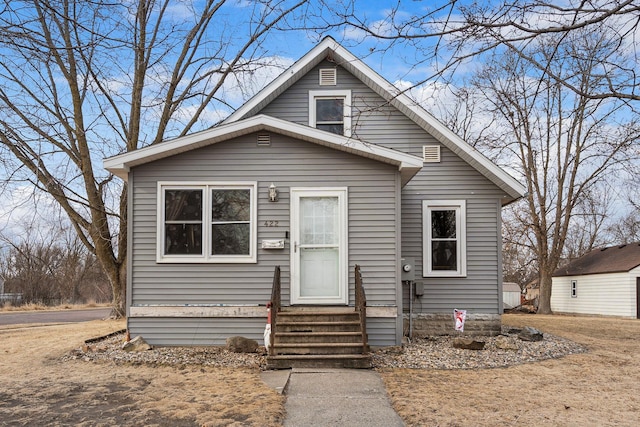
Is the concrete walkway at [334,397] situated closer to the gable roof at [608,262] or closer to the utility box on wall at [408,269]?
the utility box on wall at [408,269]

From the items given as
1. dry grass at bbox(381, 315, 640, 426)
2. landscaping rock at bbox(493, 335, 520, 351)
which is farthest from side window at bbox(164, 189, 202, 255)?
landscaping rock at bbox(493, 335, 520, 351)

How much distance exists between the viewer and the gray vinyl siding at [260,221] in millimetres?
9578

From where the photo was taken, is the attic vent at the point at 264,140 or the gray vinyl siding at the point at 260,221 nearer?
the gray vinyl siding at the point at 260,221

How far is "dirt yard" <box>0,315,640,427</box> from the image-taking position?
5.67m

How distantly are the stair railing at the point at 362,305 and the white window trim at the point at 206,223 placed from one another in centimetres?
184

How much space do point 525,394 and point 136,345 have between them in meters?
6.08

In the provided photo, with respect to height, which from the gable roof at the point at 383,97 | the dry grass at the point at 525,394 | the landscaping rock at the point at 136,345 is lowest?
the dry grass at the point at 525,394

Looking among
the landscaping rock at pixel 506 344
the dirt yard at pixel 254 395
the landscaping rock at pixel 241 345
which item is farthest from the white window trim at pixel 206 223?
the landscaping rock at pixel 506 344

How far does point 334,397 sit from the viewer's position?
6.41 metres

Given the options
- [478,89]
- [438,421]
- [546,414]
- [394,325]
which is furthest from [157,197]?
[478,89]

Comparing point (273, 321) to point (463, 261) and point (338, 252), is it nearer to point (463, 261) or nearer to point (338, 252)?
point (338, 252)

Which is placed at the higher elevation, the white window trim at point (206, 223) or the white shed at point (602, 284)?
the white window trim at point (206, 223)

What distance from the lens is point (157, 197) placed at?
9664mm

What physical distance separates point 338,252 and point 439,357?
7.89 ft
